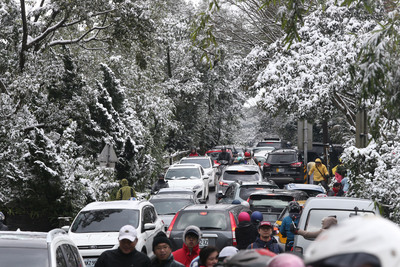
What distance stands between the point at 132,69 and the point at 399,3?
27337 millimetres

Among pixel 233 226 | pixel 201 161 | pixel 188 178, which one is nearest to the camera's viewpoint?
pixel 233 226

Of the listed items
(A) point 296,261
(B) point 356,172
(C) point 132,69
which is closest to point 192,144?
(C) point 132,69

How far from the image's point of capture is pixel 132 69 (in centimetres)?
3469

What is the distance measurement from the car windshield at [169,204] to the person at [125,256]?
10892mm

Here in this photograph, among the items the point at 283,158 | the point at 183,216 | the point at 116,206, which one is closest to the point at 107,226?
the point at 116,206

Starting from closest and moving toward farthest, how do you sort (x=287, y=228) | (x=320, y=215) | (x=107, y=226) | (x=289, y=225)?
(x=320, y=215) < (x=289, y=225) < (x=287, y=228) < (x=107, y=226)

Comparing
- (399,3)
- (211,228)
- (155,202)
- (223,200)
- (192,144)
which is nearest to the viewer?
(399,3)

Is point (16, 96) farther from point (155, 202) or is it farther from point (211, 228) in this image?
point (211, 228)

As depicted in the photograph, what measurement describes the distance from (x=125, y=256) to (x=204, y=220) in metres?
5.30

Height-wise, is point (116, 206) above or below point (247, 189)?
above

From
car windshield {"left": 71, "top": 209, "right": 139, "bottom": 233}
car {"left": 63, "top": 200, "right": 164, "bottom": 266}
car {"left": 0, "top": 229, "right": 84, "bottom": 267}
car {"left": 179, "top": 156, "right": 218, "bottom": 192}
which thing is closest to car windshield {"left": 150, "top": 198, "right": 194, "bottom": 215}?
car {"left": 63, "top": 200, "right": 164, "bottom": 266}

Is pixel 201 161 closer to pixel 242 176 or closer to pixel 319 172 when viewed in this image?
pixel 242 176

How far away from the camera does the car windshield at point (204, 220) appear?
41.4 feet

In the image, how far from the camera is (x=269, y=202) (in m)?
16.2
